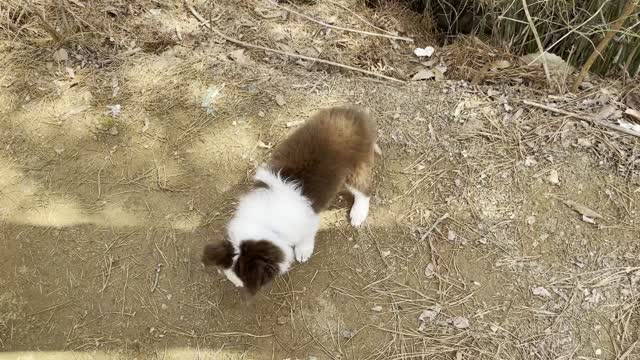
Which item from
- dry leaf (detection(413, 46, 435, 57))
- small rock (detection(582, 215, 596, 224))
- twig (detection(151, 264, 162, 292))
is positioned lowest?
twig (detection(151, 264, 162, 292))

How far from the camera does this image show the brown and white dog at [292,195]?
2555 mm

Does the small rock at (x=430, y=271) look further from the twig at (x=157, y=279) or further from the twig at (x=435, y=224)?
the twig at (x=157, y=279)

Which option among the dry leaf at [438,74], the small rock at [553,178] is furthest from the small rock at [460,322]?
the dry leaf at [438,74]

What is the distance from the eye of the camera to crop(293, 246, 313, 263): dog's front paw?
299 centimetres

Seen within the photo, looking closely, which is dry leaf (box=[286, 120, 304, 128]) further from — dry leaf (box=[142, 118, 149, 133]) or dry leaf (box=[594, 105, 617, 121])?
dry leaf (box=[594, 105, 617, 121])

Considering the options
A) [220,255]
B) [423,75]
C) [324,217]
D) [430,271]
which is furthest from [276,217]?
[423,75]

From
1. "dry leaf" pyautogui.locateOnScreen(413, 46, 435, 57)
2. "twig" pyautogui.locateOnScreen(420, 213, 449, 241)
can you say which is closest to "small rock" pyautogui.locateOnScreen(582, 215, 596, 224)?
"twig" pyautogui.locateOnScreen(420, 213, 449, 241)

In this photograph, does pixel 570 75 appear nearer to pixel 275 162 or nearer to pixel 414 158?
pixel 414 158

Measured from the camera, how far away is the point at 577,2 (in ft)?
12.0

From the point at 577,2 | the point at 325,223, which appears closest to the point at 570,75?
the point at 577,2

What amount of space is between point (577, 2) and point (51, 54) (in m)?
4.09

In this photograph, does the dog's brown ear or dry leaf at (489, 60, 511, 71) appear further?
dry leaf at (489, 60, 511, 71)

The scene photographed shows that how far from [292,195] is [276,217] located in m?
0.16

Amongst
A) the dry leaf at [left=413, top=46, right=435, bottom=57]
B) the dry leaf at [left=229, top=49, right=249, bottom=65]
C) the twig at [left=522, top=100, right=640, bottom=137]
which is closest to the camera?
the twig at [left=522, top=100, right=640, bottom=137]
